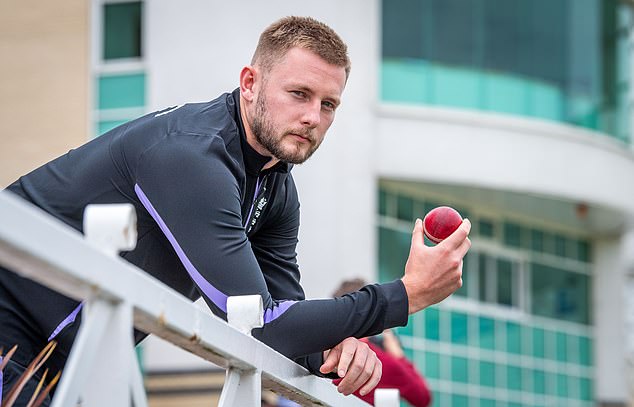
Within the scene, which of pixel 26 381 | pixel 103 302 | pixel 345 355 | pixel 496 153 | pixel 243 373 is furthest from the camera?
pixel 496 153

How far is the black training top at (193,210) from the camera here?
10.5 ft

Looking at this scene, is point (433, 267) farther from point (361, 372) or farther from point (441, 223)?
point (361, 372)

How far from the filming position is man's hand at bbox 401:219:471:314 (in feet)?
10.8

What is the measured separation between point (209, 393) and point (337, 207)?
301cm

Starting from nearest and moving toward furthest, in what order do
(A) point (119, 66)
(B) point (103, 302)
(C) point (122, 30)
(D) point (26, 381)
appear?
(B) point (103, 302) < (D) point (26, 381) < (A) point (119, 66) < (C) point (122, 30)

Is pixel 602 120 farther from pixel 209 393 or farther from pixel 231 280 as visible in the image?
pixel 231 280

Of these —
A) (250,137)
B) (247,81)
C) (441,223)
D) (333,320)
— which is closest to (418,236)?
(441,223)

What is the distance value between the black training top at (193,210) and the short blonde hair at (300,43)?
151 millimetres

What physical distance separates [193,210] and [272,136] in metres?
0.39

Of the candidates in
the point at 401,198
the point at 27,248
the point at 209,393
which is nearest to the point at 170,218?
the point at 27,248

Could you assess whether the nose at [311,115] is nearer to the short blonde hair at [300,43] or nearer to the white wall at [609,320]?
the short blonde hair at [300,43]

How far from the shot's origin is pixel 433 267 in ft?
10.8

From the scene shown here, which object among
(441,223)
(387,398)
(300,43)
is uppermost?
(300,43)

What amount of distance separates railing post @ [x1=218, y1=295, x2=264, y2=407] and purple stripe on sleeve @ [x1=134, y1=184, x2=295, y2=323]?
0.88 ft
